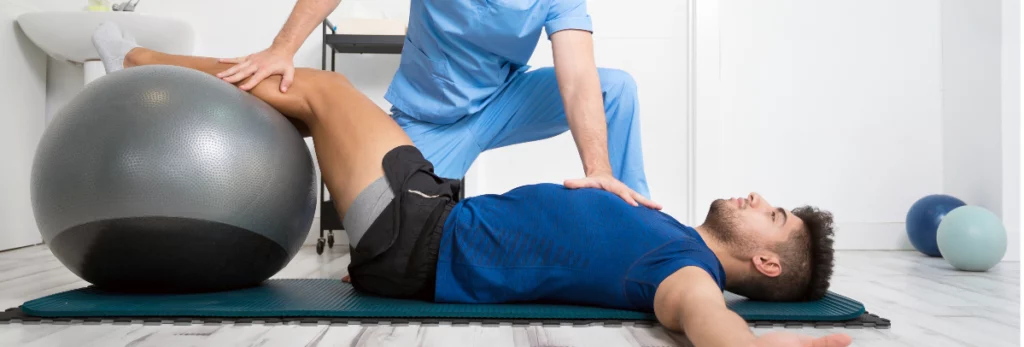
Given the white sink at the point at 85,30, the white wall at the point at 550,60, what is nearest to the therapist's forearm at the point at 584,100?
the white wall at the point at 550,60

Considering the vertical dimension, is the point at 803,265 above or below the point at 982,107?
below

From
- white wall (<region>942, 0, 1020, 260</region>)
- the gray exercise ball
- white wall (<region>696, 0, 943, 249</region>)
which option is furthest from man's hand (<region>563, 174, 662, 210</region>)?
white wall (<region>942, 0, 1020, 260</region>)

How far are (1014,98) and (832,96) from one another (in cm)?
77

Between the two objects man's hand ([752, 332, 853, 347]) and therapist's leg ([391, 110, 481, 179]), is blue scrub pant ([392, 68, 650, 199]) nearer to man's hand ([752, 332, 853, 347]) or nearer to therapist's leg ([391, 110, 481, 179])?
therapist's leg ([391, 110, 481, 179])

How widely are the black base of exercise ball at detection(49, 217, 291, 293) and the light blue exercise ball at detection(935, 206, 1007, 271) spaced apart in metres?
2.38

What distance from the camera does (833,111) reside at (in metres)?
3.98

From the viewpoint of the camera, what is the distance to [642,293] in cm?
157

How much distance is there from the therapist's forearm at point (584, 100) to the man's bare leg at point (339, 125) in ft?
1.40

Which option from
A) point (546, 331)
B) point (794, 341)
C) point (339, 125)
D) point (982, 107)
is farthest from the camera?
point (982, 107)

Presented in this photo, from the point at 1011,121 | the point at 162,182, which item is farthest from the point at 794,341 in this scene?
the point at 1011,121

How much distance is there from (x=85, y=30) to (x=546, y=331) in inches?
110

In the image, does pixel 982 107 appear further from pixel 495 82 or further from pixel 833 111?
pixel 495 82

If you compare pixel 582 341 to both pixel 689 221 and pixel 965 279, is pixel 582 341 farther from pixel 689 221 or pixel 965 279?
pixel 689 221

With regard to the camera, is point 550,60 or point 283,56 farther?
point 550,60
